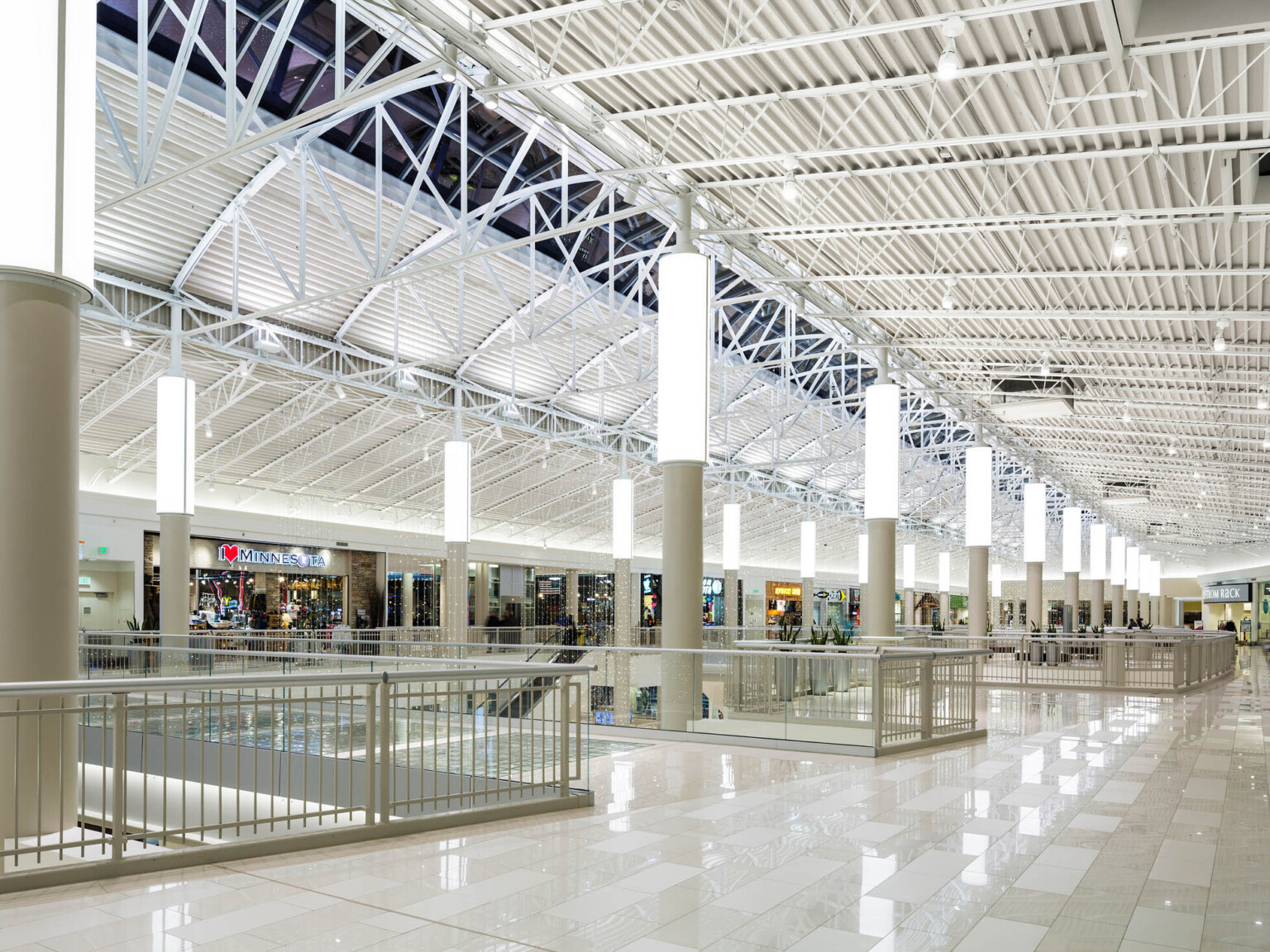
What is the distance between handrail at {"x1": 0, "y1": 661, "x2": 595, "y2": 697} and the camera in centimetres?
588

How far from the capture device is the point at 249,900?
5.78m

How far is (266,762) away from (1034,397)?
2460 centimetres

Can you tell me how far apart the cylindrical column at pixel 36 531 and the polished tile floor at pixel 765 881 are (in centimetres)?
94

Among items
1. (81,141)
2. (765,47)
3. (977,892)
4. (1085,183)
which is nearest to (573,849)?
(977,892)

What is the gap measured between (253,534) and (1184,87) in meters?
32.8

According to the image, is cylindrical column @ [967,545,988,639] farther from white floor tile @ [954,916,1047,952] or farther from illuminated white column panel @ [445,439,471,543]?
white floor tile @ [954,916,1047,952]

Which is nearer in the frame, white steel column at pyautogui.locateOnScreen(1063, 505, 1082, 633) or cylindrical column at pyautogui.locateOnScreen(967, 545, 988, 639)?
cylindrical column at pyautogui.locateOnScreen(967, 545, 988, 639)

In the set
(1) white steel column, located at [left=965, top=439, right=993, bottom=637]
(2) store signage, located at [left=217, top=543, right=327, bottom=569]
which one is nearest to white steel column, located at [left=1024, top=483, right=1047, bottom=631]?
(1) white steel column, located at [left=965, top=439, right=993, bottom=637]

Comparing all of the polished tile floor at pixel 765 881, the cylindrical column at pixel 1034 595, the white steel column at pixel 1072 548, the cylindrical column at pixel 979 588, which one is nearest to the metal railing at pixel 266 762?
the polished tile floor at pixel 765 881

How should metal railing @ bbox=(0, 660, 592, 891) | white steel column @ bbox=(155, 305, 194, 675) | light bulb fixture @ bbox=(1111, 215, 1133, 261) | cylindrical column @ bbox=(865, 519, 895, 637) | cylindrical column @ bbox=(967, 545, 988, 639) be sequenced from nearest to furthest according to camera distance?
metal railing @ bbox=(0, 660, 592, 891) → light bulb fixture @ bbox=(1111, 215, 1133, 261) → white steel column @ bbox=(155, 305, 194, 675) → cylindrical column @ bbox=(865, 519, 895, 637) → cylindrical column @ bbox=(967, 545, 988, 639)

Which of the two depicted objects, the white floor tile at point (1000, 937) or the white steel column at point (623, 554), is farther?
the white steel column at point (623, 554)

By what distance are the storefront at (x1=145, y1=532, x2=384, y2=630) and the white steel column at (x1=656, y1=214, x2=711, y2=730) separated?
912 inches

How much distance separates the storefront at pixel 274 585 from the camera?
1435 inches

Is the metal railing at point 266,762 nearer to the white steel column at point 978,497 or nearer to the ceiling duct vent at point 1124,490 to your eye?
the white steel column at point 978,497
